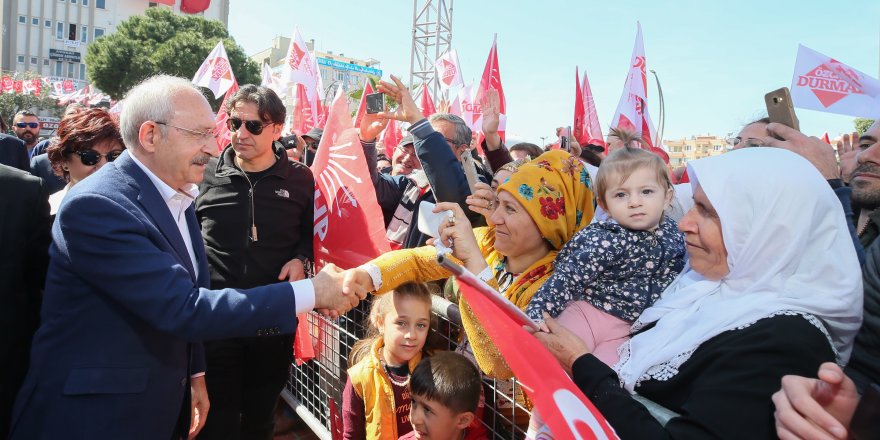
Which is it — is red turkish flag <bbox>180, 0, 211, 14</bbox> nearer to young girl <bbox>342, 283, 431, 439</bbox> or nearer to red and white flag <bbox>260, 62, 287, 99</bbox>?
red and white flag <bbox>260, 62, 287, 99</bbox>

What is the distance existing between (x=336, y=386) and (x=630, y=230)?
6.98ft

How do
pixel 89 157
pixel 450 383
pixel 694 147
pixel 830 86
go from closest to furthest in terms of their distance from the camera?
pixel 450 383 < pixel 89 157 < pixel 830 86 < pixel 694 147

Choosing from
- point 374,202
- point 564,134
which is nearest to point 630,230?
point 374,202

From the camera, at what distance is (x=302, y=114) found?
31.1ft

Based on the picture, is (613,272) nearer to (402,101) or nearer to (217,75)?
(402,101)

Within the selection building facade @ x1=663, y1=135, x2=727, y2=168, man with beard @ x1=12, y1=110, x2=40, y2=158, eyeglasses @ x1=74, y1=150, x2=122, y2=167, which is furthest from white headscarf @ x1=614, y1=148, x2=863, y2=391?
building facade @ x1=663, y1=135, x2=727, y2=168

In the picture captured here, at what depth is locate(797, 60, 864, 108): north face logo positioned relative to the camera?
4770 mm

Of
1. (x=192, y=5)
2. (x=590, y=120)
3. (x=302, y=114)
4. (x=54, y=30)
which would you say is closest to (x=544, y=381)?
(x=590, y=120)

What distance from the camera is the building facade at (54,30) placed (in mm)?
57125

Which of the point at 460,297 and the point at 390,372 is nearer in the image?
the point at 460,297

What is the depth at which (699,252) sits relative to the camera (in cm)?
182

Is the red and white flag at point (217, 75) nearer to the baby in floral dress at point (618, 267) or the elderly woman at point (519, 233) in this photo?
the elderly woman at point (519, 233)

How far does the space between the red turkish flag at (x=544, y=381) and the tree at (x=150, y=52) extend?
3608 centimetres

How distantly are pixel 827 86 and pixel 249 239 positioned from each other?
15.9 ft
